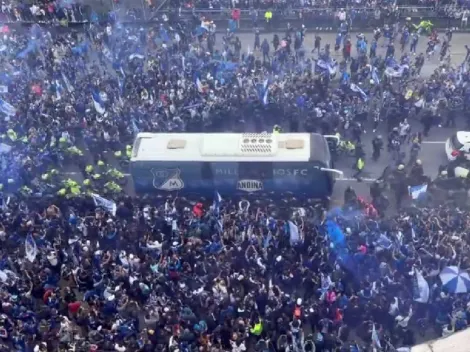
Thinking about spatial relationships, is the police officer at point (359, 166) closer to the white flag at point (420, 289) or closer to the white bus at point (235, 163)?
the white bus at point (235, 163)

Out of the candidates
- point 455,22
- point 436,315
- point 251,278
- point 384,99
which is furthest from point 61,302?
point 455,22

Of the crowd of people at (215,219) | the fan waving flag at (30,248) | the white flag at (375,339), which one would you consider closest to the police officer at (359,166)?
the crowd of people at (215,219)

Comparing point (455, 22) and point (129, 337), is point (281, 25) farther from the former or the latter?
point (129, 337)

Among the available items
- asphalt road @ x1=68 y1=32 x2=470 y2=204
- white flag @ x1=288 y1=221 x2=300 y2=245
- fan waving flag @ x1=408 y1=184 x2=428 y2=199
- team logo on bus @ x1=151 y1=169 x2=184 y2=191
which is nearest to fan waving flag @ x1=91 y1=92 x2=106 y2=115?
asphalt road @ x1=68 y1=32 x2=470 y2=204

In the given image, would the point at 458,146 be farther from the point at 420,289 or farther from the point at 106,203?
the point at 106,203

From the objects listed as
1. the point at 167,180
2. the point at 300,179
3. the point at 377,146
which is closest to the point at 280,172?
the point at 300,179

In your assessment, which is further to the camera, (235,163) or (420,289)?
(235,163)

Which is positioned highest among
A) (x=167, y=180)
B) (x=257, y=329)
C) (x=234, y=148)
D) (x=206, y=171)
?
(x=234, y=148)
